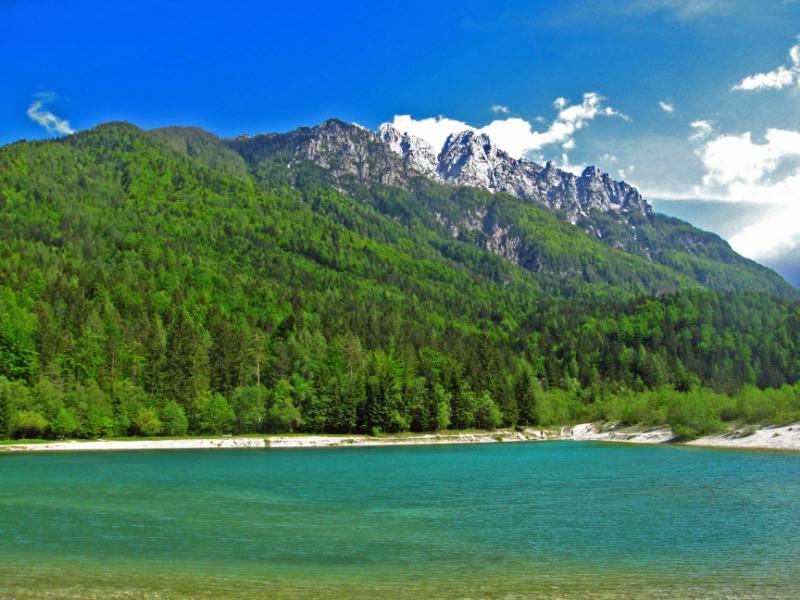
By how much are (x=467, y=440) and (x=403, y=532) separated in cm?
9046

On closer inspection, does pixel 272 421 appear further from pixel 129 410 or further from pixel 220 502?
pixel 220 502

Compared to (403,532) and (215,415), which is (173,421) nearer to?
(215,415)

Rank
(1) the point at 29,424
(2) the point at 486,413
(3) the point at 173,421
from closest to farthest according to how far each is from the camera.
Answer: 1. (1) the point at 29,424
2. (3) the point at 173,421
3. (2) the point at 486,413

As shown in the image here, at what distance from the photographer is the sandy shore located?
93312mm

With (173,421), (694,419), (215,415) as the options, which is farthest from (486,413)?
(173,421)

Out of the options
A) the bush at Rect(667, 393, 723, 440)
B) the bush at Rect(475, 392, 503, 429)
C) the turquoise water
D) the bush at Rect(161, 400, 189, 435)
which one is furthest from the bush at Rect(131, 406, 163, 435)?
the bush at Rect(667, 393, 723, 440)

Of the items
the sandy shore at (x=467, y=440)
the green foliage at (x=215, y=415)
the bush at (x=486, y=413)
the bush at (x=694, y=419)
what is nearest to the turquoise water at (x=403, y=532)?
the sandy shore at (x=467, y=440)

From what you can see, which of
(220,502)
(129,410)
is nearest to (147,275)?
(129,410)

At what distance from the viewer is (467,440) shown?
121438 millimetres

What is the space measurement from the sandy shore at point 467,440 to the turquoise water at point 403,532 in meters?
30.2

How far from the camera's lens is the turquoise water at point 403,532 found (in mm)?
22312

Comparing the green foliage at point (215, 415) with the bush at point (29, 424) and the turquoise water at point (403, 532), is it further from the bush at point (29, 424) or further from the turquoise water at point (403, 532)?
the turquoise water at point (403, 532)

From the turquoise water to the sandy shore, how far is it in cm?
3017

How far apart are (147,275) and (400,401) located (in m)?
93.3
